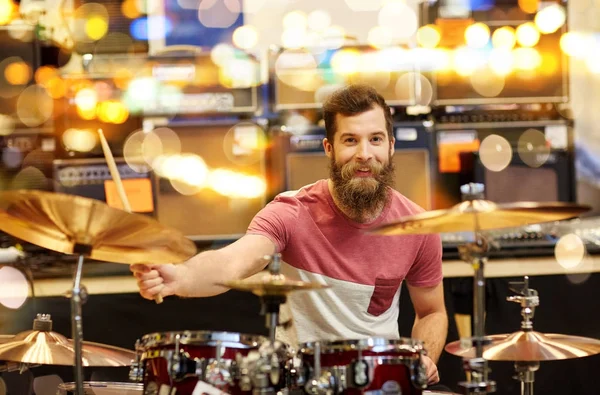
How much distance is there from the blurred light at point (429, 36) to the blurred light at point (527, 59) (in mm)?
446

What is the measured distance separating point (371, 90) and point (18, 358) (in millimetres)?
1407

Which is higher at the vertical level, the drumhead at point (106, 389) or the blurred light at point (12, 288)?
the blurred light at point (12, 288)

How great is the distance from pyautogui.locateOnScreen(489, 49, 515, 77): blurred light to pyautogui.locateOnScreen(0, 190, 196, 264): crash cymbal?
330 cm

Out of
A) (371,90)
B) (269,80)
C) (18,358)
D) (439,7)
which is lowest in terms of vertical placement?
(18,358)

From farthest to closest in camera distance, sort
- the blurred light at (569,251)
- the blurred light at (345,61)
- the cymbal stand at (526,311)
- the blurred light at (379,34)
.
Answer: the blurred light at (379,34), the blurred light at (345,61), the blurred light at (569,251), the cymbal stand at (526,311)

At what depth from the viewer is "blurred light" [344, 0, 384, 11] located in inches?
242

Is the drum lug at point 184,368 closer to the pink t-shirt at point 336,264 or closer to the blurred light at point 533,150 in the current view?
the pink t-shirt at point 336,264

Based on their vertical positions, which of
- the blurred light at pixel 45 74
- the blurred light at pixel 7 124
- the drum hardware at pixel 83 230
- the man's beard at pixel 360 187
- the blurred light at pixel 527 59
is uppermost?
the blurred light at pixel 527 59

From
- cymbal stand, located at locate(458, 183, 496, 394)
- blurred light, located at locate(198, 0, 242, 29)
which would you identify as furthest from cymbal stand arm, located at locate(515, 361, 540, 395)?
blurred light, located at locate(198, 0, 242, 29)

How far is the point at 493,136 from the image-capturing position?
5.11m

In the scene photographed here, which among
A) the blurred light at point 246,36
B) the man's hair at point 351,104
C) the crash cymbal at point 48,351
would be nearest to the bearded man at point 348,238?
the man's hair at point 351,104

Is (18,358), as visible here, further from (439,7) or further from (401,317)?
(439,7)

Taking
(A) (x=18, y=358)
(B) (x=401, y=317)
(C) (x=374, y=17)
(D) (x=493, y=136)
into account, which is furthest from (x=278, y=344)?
(C) (x=374, y=17)

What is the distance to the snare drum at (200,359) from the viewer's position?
2.38 m
